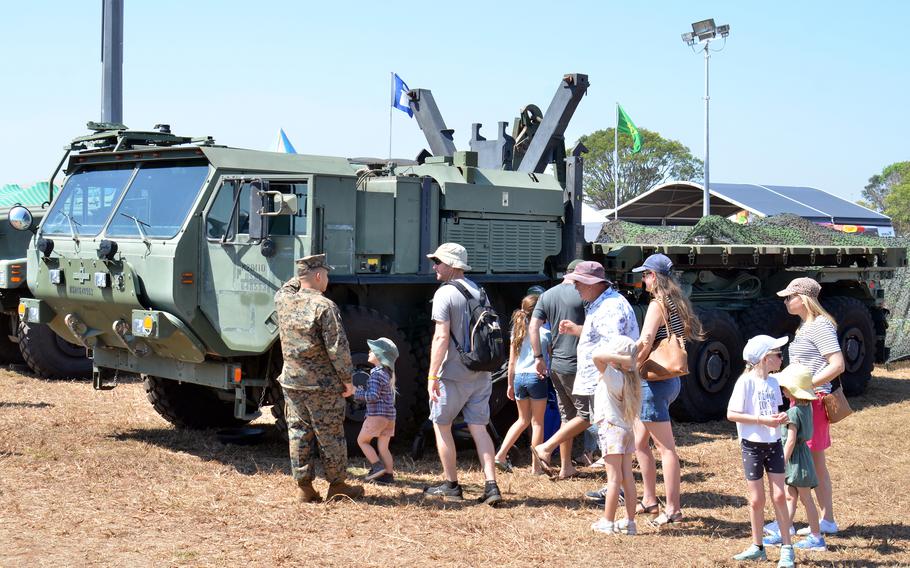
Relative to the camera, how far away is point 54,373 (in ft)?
42.5

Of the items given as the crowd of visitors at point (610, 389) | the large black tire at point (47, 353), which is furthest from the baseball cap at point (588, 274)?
the large black tire at point (47, 353)

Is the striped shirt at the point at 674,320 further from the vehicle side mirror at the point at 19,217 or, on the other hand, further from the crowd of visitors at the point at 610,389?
the vehicle side mirror at the point at 19,217

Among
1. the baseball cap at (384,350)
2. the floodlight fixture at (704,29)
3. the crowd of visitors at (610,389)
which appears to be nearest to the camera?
the crowd of visitors at (610,389)

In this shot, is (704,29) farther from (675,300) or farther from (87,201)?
(675,300)

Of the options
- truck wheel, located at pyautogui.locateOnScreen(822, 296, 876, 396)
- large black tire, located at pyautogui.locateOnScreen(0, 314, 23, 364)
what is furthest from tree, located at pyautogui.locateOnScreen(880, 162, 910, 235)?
large black tire, located at pyautogui.locateOnScreen(0, 314, 23, 364)

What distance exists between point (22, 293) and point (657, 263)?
8683 mm

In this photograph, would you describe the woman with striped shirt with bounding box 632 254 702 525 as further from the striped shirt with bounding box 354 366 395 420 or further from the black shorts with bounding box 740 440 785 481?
the striped shirt with bounding box 354 366 395 420

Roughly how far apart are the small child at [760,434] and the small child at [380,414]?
2.76 m

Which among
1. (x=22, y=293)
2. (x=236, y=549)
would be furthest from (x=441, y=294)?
(x=22, y=293)

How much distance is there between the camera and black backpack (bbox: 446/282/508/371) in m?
6.94

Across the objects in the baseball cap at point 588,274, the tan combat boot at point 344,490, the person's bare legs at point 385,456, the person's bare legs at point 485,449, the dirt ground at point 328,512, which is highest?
the baseball cap at point 588,274

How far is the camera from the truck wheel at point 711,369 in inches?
424

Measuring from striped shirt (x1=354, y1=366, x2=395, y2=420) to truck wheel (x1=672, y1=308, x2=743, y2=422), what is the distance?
3803 mm

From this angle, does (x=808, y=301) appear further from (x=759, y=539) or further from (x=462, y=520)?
(x=462, y=520)
